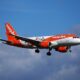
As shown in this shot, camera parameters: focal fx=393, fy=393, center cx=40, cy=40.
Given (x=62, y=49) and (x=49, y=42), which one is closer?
(x=49, y=42)

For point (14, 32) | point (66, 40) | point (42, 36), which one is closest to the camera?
point (66, 40)

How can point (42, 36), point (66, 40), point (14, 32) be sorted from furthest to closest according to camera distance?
point (14, 32) → point (42, 36) → point (66, 40)

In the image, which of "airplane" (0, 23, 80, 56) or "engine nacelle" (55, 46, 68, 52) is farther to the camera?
"engine nacelle" (55, 46, 68, 52)

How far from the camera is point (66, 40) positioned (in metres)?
120

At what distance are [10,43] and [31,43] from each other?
9015 mm

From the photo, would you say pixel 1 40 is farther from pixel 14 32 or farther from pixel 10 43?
pixel 14 32

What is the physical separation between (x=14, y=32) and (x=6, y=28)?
3475mm

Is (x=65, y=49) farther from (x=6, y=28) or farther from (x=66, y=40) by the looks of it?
(x=6, y=28)

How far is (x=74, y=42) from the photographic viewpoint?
394ft

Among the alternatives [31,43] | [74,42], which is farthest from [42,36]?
[74,42]

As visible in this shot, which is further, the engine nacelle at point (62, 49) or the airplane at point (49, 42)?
the engine nacelle at point (62, 49)

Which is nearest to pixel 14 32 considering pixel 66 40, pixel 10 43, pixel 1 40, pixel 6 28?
pixel 6 28

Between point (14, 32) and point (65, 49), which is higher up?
point (14, 32)

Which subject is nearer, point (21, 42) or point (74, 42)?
point (74, 42)
